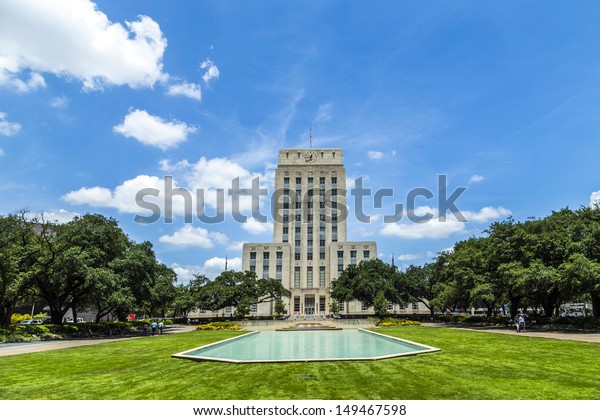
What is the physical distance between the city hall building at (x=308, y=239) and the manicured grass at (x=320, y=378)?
240ft

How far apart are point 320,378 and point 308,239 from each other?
86548 millimetres

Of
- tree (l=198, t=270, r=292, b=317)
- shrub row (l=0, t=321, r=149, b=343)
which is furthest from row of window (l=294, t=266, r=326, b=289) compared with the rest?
shrub row (l=0, t=321, r=149, b=343)

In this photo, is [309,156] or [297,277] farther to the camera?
[309,156]

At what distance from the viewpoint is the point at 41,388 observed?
11.5 metres

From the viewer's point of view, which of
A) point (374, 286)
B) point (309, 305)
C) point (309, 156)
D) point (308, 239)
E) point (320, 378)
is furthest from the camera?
point (309, 156)

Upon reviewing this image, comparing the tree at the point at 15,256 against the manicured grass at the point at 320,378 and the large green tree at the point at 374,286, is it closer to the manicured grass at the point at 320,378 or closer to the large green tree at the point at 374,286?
the manicured grass at the point at 320,378

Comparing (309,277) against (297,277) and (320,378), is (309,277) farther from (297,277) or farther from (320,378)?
(320,378)

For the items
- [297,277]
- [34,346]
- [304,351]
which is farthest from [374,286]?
[297,277]

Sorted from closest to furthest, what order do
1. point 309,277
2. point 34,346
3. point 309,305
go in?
1. point 34,346
2. point 309,305
3. point 309,277

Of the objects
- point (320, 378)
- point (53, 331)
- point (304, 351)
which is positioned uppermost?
point (320, 378)

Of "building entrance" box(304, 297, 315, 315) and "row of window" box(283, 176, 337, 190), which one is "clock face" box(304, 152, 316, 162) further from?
"building entrance" box(304, 297, 315, 315)

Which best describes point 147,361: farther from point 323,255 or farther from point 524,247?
point 323,255

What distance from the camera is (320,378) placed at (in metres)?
11.9

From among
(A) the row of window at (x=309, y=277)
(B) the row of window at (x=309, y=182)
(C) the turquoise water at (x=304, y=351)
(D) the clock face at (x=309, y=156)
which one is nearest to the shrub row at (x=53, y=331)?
(C) the turquoise water at (x=304, y=351)
